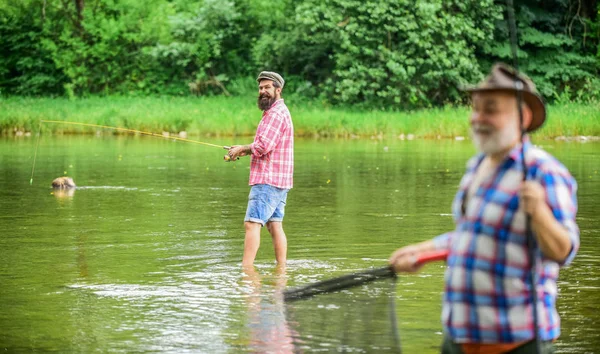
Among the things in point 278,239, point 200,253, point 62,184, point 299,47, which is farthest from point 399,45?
point 278,239

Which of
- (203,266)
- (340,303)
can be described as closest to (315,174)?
(203,266)

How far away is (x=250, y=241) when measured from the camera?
9.99 meters

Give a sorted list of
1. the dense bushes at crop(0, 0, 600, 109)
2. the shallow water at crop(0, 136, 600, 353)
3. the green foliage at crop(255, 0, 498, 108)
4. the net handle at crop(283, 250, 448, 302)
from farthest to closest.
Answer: the dense bushes at crop(0, 0, 600, 109), the green foliage at crop(255, 0, 498, 108), the shallow water at crop(0, 136, 600, 353), the net handle at crop(283, 250, 448, 302)

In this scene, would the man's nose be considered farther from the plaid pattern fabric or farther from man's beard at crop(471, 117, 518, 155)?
the plaid pattern fabric

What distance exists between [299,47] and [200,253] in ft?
117

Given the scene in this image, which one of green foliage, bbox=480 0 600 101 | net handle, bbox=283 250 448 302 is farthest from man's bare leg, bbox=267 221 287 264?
green foliage, bbox=480 0 600 101

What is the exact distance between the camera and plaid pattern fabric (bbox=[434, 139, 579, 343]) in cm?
389

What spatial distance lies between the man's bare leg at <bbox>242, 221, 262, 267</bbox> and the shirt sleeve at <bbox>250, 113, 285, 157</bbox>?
0.60 metres

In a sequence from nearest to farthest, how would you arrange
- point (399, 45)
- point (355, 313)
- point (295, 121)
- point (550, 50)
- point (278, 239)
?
1. point (355, 313)
2. point (278, 239)
3. point (295, 121)
4. point (399, 45)
5. point (550, 50)

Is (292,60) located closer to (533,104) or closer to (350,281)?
(350,281)

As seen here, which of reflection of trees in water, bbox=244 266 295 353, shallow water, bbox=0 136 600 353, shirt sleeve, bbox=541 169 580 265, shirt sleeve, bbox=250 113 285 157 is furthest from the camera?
shirt sleeve, bbox=250 113 285 157

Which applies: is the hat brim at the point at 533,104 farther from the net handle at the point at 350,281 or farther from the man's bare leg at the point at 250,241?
the man's bare leg at the point at 250,241

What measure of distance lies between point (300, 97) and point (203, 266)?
35.0 metres

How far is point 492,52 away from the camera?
146ft
